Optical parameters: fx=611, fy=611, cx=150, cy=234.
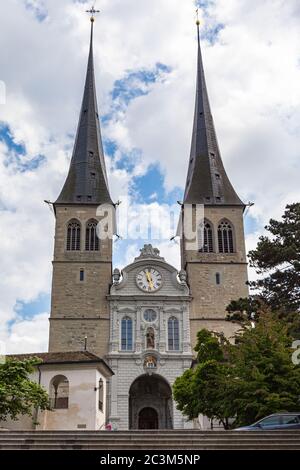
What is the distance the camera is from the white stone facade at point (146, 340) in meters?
38.4

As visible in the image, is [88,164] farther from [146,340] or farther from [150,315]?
[146,340]

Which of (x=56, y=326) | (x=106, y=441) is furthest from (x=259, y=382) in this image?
(x=56, y=326)

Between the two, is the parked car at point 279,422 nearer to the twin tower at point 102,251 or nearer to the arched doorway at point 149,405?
the twin tower at point 102,251

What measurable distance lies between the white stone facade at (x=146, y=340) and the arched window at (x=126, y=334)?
5.9 inches

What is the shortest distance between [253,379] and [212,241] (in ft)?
82.3

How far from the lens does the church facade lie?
39.2m

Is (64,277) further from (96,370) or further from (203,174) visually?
(96,370)

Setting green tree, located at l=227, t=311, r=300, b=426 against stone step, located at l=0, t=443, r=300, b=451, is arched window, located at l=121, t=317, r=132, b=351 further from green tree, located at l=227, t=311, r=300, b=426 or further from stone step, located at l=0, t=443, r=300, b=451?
stone step, located at l=0, t=443, r=300, b=451

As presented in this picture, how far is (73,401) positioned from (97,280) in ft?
57.8

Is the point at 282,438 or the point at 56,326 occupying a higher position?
the point at 56,326

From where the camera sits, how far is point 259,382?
18891 millimetres

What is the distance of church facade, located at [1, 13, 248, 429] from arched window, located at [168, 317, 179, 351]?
0.07 metres

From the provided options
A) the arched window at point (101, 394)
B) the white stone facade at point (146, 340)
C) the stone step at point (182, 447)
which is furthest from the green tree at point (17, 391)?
the white stone facade at point (146, 340)

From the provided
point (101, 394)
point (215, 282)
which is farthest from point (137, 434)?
point (215, 282)
